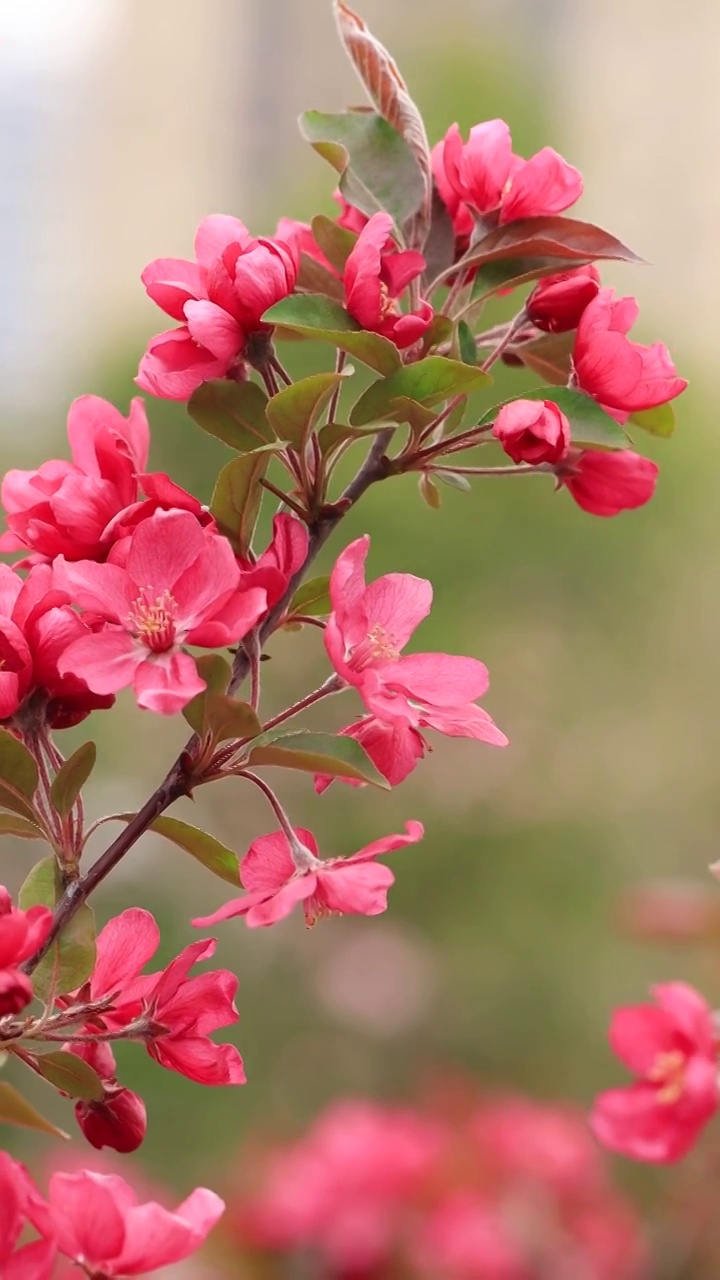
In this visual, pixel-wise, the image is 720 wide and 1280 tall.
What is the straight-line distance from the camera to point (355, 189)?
0.46 m

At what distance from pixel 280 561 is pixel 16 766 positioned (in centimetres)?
9

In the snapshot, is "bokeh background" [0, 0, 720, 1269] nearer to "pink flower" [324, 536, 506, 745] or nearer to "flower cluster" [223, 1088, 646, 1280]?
"flower cluster" [223, 1088, 646, 1280]

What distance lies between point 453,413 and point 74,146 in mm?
10704

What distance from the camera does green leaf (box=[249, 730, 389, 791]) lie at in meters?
0.35

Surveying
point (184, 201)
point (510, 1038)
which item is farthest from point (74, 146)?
point (510, 1038)

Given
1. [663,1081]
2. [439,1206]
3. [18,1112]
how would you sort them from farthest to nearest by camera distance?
[439,1206] → [663,1081] → [18,1112]

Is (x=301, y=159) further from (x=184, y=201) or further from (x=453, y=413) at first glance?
(x=184, y=201)

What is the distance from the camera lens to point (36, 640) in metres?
0.37

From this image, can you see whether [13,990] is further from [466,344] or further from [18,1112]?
[466,344]

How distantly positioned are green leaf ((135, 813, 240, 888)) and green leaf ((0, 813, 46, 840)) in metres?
0.03

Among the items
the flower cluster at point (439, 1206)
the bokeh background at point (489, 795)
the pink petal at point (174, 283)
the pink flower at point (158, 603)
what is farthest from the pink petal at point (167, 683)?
the bokeh background at point (489, 795)

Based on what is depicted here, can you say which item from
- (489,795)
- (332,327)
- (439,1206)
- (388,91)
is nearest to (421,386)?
(332,327)

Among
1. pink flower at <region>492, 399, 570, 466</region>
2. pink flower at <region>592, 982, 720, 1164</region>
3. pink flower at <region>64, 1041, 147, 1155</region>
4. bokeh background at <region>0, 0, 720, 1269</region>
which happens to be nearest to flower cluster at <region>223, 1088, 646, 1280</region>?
pink flower at <region>592, 982, 720, 1164</region>

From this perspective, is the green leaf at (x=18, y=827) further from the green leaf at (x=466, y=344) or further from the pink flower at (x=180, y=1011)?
the green leaf at (x=466, y=344)
